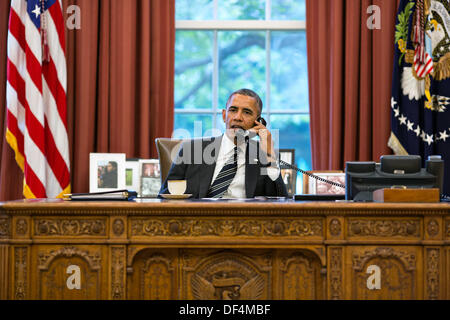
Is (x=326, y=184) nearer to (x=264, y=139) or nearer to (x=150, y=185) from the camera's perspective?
(x=264, y=139)

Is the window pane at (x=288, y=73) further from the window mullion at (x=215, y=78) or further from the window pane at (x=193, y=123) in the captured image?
the window pane at (x=193, y=123)

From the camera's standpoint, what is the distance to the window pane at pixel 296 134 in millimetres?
4082

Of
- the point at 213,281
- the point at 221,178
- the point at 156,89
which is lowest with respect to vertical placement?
the point at 213,281

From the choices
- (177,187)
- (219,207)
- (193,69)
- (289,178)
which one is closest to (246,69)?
(193,69)

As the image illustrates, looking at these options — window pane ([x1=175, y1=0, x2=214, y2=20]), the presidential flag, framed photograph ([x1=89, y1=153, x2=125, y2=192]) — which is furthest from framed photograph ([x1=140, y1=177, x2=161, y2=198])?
the presidential flag

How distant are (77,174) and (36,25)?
1.09 m

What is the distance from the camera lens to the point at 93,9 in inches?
148

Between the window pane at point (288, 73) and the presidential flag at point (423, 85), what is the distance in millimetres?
732

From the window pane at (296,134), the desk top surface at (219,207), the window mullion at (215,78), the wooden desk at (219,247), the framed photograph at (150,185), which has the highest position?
the window mullion at (215,78)

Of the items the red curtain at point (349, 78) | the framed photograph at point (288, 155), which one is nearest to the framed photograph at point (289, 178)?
the framed photograph at point (288, 155)

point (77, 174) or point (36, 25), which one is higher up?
point (36, 25)

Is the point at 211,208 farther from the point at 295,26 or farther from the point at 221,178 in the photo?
the point at 295,26

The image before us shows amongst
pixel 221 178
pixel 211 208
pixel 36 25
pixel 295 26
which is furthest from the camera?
pixel 295 26

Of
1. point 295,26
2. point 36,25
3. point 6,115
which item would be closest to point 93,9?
point 36,25
